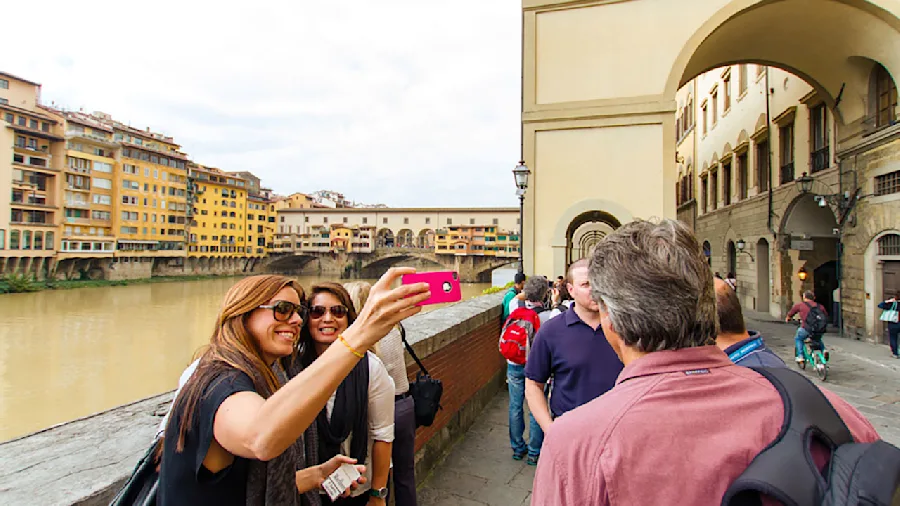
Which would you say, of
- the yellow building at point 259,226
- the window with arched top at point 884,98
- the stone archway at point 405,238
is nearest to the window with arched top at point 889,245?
the window with arched top at point 884,98

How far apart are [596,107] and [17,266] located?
51.2 metres

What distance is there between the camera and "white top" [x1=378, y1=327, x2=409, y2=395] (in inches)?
93.6

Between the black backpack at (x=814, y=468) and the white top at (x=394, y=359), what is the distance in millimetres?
1798

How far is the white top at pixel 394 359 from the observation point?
2377 millimetres

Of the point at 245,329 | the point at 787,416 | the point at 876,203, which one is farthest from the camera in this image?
the point at 876,203

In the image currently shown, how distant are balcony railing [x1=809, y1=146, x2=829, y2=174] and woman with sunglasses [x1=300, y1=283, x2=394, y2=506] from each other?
14.3 metres

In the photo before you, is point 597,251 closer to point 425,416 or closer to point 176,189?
point 425,416

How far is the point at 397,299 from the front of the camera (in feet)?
3.47

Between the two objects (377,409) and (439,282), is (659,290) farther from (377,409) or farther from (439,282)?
(377,409)

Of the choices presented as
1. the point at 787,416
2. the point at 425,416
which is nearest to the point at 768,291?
the point at 425,416

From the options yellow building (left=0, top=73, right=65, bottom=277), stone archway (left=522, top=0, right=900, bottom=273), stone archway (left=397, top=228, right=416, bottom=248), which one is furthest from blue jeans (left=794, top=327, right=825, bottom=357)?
stone archway (left=397, top=228, right=416, bottom=248)

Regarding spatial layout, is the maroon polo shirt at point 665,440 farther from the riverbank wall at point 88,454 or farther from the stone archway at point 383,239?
the stone archway at point 383,239

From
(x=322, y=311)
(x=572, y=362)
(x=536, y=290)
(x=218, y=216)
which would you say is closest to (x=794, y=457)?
(x=322, y=311)

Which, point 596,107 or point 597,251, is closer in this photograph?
point 597,251
